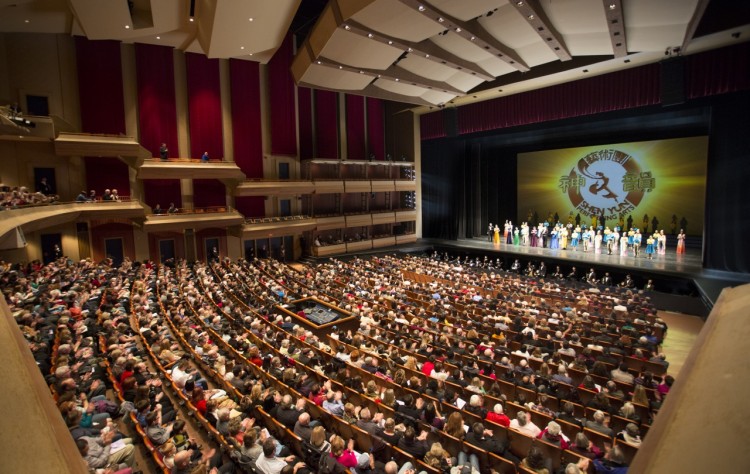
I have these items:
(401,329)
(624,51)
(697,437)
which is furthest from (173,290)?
(624,51)

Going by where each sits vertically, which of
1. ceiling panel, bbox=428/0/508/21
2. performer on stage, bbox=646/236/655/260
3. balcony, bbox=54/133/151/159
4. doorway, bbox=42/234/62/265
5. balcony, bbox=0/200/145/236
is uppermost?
ceiling panel, bbox=428/0/508/21

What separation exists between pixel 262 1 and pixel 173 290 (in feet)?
31.5

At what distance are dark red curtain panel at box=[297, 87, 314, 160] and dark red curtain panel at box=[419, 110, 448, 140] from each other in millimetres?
6922

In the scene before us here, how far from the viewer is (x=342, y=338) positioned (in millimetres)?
8227

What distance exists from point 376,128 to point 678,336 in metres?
20.0

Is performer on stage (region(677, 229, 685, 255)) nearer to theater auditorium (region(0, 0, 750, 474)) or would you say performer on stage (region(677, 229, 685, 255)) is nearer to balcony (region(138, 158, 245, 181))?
theater auditorium (region(0, 0, 750, 474))

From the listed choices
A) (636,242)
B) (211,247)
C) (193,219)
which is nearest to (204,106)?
(193,219)

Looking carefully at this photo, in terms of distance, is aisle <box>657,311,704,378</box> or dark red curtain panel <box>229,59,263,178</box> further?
dark red curtain panel <box>229,59,263,178</box>

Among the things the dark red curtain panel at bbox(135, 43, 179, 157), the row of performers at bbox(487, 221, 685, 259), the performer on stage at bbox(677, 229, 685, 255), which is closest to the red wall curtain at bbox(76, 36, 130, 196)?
the dark red curtain panel at bbox(135, 43, 179, 157)

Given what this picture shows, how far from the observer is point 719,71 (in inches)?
500

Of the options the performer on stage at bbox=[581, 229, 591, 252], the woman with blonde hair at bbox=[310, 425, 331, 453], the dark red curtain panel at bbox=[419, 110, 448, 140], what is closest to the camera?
the woman with blonde hair at bbox=[310, 425, 331, 453]

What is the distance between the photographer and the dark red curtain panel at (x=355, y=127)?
2442 centimetres

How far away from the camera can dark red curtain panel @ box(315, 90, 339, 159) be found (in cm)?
2311

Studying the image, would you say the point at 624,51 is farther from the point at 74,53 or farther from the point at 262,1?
the point at 74,53
